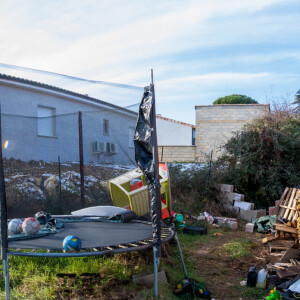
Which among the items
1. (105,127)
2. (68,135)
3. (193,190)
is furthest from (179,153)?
(68,135)

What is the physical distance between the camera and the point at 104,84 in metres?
3.67

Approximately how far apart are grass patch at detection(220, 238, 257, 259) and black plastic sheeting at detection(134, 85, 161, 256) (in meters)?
1.83

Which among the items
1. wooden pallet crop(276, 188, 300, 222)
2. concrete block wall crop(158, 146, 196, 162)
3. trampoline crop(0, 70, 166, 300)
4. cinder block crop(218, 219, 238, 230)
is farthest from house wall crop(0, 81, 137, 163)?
concrete block wall crop(158, 146, 196, 162)

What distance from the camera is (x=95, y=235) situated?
12.3 ft

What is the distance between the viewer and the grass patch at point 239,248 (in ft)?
14.5

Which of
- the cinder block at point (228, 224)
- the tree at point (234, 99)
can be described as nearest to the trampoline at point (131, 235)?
the cinder block at point (228, 224)

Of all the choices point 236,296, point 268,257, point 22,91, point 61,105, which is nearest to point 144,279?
point 236,296

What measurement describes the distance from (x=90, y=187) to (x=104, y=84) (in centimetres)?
284

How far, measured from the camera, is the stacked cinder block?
6741 mm

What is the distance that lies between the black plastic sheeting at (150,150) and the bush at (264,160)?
4.69 m

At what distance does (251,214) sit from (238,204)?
339mm

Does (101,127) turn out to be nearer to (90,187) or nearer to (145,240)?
(90,187)

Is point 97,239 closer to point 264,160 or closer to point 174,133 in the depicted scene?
point 264,160

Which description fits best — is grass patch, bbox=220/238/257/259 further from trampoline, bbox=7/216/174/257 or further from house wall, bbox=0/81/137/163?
house wall, bbox=0/81/137/163
